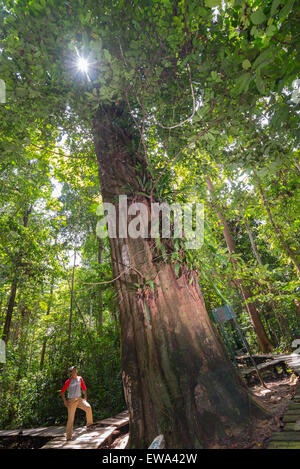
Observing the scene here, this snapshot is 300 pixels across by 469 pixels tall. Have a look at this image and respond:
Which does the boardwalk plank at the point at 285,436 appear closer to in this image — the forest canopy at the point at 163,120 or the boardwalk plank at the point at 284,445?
the boardwalk plank at the point at 284,445

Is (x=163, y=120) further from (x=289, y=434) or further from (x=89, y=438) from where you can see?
(x=89, y=438)

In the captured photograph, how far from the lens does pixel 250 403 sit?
6.68ft

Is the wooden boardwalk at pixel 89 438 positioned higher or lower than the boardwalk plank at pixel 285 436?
lower

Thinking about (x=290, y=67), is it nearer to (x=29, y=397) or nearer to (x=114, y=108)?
(x=114, y=108)

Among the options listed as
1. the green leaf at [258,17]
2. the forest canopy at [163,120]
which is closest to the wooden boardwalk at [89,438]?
the forest canopy at [163,120]

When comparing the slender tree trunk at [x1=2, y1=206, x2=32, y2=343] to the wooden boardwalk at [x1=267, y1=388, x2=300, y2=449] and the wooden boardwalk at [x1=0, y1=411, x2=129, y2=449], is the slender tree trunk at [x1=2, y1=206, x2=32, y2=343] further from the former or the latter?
the wooden boardwalk at [x1=267, y1=388, x2=300, y2=449]

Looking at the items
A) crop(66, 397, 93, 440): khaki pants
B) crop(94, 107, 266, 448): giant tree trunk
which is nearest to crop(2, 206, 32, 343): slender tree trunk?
crop(66, 397, 93, 440): khaki pants

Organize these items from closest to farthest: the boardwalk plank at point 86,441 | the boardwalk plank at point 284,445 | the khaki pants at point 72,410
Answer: the boardwalk plank at point 284,445 < the boardwalk plank at point 86,441 < the khaki pants at point 72,410

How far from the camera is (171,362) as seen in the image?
7.00 feet

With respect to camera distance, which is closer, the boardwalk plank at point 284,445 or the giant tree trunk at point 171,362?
the boardwalk plank at point 284,445

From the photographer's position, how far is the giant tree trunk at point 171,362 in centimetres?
190

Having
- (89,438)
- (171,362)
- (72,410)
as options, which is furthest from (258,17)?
(72,410)

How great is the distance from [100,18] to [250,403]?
4.49 metres
